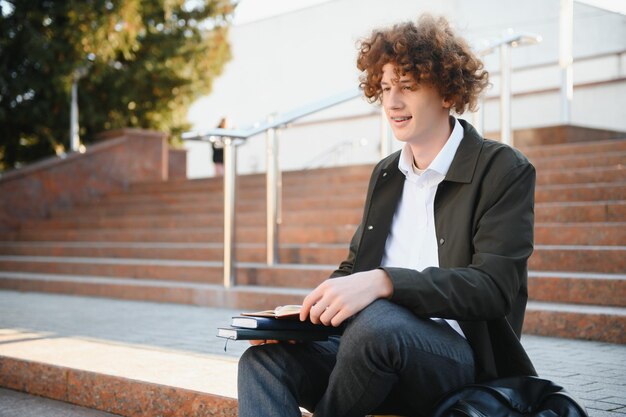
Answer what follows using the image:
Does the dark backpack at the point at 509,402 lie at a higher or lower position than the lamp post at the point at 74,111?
lower

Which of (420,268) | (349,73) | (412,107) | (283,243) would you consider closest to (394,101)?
(412,107)

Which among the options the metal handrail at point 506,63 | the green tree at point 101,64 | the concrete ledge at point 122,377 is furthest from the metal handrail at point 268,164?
the green tree at point 101,64

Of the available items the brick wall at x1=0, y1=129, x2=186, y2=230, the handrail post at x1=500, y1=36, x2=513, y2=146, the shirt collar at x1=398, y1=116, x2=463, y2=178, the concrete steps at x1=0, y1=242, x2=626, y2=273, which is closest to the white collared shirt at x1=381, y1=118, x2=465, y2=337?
the shirt collar at x1=398, y1=116, x2=463, y2=178

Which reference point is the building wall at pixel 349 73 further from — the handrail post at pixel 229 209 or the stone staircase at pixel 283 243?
the handrail post at pixel 229 209

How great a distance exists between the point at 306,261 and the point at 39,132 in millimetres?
9197

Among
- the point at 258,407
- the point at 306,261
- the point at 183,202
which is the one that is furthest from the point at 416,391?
the point at 183,202

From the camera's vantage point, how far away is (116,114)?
48.8ft

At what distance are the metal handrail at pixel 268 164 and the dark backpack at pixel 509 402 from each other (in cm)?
445

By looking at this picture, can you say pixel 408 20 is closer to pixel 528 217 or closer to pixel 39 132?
pixel 528 217

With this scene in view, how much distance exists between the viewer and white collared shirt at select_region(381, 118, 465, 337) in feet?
7.79

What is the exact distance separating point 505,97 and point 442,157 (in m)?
4.90

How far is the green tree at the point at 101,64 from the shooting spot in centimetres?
1335

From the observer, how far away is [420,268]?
2385mm

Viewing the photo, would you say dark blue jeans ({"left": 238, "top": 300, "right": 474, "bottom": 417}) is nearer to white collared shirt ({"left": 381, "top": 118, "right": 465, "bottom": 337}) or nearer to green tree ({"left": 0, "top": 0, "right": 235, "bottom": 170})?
white collared shirt ({"left": 381, "top": 118, "right": 465, "bottom": 337})
